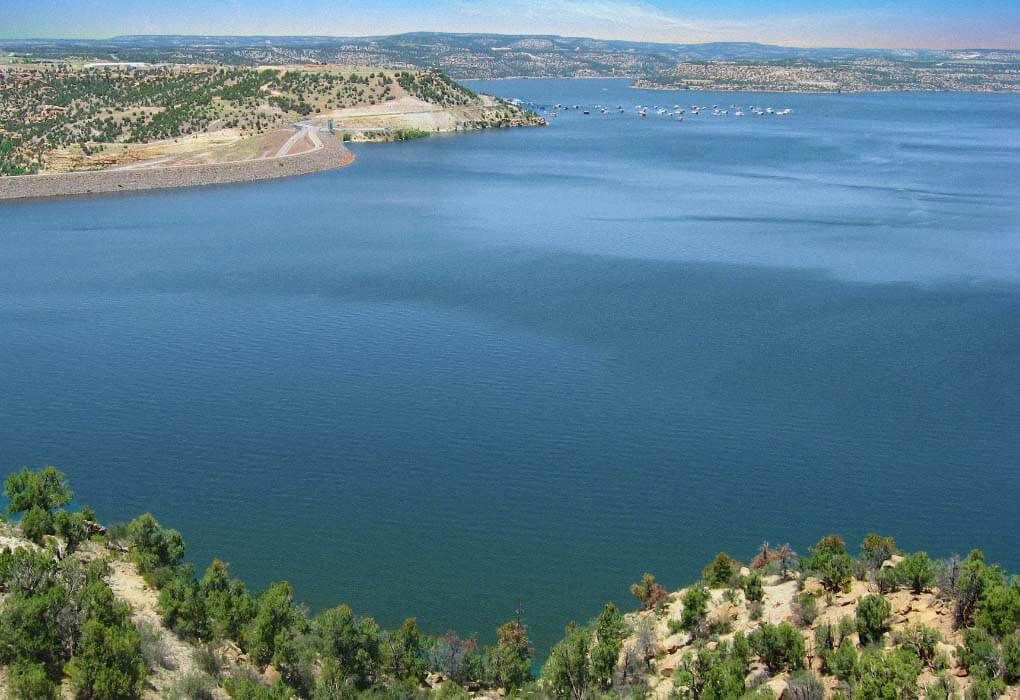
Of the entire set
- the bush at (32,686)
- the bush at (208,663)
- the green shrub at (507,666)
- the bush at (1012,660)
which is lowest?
the green shrub at (507,666)

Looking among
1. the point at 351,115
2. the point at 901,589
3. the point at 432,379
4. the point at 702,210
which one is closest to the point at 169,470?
the point at 432,379

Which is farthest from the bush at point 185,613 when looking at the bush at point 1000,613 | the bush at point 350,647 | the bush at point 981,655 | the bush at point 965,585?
the bush at point 1000,613

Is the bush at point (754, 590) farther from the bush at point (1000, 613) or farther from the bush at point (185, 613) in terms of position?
the bush at point (185, 613)

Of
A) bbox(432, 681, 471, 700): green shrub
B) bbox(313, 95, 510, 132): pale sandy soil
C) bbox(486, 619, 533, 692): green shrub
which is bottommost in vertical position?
bbox(486, 619, 533, 692): green shrub

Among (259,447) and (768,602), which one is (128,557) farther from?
(768,602)

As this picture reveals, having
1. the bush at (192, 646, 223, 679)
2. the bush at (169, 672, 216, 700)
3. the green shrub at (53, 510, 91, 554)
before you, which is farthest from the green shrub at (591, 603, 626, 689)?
the green shrub at (53, 510, 91, 554)

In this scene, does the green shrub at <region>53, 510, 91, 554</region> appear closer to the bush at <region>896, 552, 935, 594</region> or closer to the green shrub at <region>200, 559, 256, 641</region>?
the green shrub at <region>200, 559, 256, 641</region>

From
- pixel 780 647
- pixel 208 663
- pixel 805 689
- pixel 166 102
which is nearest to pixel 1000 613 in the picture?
pixel 780 647
